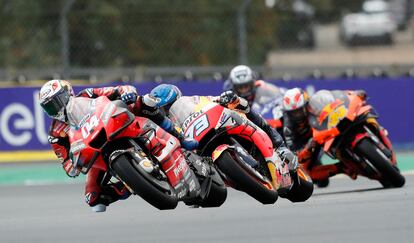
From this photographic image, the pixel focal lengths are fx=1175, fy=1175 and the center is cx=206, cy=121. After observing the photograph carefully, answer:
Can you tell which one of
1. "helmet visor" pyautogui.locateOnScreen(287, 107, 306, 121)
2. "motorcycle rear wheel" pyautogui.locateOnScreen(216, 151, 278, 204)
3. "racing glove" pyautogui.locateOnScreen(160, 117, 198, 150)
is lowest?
"helmet visor" pyautogui.locateOnScreen(287, 107, 306, 121)

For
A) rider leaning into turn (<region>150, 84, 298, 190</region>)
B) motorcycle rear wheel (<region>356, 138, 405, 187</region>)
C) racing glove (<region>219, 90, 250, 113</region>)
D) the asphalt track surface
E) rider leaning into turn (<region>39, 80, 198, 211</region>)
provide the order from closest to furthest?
the asphalt track surface
rider leaning into turn (<region>39, 80, 198, 211</region>)
rider leaning into turn (<region>150, 84, 298, 190</region>)
racing glove (<region>219, 90, 250, 113</region>)
motorcycle rear wheel (<region>356, 138, 405, 187</region>)

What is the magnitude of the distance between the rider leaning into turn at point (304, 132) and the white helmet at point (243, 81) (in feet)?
5.30

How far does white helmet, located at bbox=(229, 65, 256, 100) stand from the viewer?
14.6m

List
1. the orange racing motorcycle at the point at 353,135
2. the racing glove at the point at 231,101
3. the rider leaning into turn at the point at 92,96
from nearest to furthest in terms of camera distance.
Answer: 1. the rider leaning into turn at the point at 92,96
2. the racing glove at the point at 231,101
3. the orange racing motorcycle at the point at 353,135

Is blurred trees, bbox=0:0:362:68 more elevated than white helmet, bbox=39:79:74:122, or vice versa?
white helmet, bbox=39:79:74:122

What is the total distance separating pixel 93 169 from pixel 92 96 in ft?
2.22

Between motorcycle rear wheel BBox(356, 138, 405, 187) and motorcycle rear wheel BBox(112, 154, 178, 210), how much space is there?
3.23 meters

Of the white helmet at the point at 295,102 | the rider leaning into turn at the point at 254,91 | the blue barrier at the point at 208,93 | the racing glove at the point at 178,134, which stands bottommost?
the blue barrier at the point at 208,93

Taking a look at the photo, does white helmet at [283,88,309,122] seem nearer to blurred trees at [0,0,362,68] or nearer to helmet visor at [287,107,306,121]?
helmet visor at [287,107,306,121]

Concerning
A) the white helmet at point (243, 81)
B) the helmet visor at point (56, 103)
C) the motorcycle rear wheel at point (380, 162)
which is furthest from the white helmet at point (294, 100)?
the helmet visor at point (56, 103)

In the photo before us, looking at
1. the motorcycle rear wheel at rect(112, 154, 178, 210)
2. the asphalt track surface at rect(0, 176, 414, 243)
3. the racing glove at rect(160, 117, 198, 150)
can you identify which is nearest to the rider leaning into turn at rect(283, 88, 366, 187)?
the asphalt track surface at rect(0, 176, 414, 243)

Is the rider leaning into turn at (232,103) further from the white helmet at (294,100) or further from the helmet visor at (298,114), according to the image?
the helmet visor at (298,114)

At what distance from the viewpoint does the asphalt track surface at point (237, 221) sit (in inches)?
336

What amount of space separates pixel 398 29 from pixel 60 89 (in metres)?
14.2
